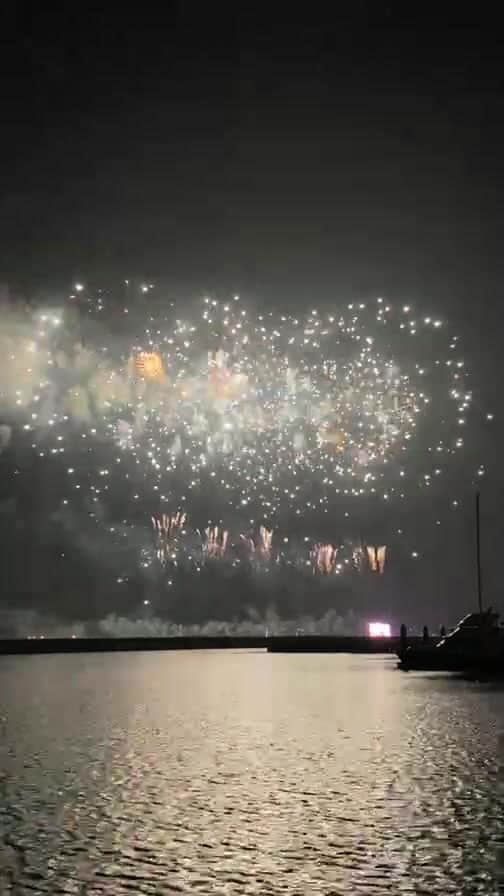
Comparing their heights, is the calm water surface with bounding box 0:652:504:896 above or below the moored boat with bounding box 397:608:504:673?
below

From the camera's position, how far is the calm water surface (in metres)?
15.2

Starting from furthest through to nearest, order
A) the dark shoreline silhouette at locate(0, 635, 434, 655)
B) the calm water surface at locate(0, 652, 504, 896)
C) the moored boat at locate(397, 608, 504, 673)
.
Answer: the dark shoreline silhouette at locate(0, 635, 434, 655), the moored boat at locate(397, 608, 504, 673), the calm water surface at locate(0, 652, 504, 896)

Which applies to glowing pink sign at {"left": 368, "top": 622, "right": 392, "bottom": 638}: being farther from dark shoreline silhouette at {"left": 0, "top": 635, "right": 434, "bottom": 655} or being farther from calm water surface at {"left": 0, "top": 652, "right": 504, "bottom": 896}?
calm water surface at {"left": 0, "top": 652, "right": 504, "bottom": 896}

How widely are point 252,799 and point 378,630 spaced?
389 ft

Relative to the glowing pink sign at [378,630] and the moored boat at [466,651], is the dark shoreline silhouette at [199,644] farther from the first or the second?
the moored boat at [466,651]

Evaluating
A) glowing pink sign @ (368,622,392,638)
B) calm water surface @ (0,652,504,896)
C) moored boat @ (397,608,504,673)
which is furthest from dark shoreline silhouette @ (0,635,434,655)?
calm water surface @ (0,652,504,896)

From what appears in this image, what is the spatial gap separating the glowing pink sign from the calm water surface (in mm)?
93511

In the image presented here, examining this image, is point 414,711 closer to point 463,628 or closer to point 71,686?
point 71,686

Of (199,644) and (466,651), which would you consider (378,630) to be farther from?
(466,651)

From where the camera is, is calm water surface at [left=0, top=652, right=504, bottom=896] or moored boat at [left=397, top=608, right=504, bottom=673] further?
moored boat at [left=397, top=608, right=504, bottom=673]

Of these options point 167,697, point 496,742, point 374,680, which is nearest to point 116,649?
point 374,680

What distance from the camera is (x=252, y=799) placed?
832 inches

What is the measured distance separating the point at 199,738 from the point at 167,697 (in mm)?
17422

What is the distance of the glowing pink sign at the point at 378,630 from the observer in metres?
137
